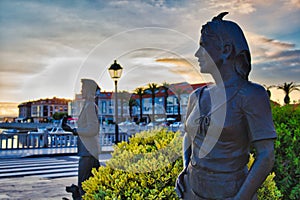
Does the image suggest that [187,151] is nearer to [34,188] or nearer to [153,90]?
[153,90]

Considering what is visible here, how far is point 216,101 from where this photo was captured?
2018 mm

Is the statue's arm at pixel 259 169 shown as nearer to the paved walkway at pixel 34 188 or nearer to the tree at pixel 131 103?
the tree at pixel 131 103

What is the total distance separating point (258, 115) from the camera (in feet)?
6.09

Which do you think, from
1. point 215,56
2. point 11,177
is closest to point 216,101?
point 215,56

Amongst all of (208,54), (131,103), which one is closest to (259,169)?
(208,54)

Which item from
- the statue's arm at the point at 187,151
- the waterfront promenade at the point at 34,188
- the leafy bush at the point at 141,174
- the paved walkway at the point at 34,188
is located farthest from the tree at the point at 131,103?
the statue's arm at the point at 187,151

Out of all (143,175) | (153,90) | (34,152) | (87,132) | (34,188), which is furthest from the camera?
(34,152)

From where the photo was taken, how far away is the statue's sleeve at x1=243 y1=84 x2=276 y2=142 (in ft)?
6.02

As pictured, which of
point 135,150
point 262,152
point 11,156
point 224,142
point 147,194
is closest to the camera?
point 262,152

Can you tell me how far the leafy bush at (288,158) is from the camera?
189 inches

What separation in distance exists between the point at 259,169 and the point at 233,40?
75 cm

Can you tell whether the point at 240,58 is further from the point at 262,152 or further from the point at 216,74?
the point at 262,152

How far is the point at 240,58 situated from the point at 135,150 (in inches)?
81.6

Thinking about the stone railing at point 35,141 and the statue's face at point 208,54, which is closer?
the statue's face at point 208,54
